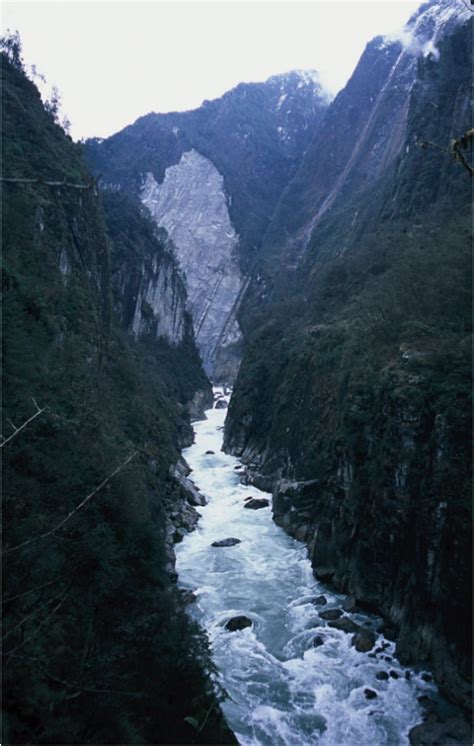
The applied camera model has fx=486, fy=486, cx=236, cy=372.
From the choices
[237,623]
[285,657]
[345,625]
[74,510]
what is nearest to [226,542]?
[237,623]

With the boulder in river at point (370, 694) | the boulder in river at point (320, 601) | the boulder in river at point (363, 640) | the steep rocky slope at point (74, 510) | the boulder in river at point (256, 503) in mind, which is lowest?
the boulder in river at point (370, 694)

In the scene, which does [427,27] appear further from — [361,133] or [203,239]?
[203,239]

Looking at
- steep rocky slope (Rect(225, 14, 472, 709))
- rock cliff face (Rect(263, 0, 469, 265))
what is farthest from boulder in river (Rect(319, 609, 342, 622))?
rock cliff face (Rect(263, 0, 469, 265))

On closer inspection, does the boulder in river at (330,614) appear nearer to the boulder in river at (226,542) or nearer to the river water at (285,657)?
the river water at (285,657)

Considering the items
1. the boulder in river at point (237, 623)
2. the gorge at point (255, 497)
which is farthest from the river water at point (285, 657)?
the boulder in river at point (237, 623)

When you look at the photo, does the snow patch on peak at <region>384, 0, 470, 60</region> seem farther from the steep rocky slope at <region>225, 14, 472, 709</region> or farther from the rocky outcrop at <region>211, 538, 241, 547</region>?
the rocky outcrop at <region>211, 538, 241, 547</region>
